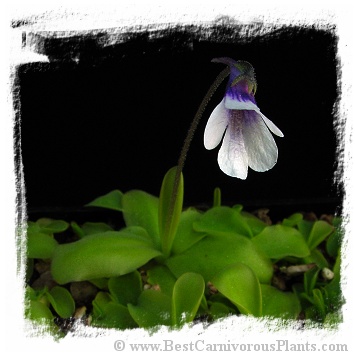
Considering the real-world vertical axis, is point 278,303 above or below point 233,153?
below

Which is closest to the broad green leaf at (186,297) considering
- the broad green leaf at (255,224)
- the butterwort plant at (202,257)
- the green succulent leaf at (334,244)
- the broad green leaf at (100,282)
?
the butterwort plant at (202,257)

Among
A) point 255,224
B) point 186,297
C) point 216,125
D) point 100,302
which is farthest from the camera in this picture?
point 255,224

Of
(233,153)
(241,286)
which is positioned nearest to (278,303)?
(241,286)

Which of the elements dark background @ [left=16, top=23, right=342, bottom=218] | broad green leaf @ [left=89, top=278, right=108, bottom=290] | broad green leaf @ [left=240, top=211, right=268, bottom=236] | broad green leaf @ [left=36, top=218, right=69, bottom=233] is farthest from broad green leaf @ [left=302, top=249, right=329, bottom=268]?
broad green leaf @ [left=36, top=218, right=69, bottom=233]

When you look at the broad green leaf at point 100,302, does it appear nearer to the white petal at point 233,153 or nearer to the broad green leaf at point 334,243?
the white petal at point 233,153

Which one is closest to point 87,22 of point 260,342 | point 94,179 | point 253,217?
point 94,179

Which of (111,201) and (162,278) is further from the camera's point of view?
(111,201)

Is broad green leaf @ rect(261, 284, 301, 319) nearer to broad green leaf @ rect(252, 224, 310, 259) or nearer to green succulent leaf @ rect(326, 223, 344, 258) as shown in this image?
broad green leaf @ rect(252, 224, 310, 259)

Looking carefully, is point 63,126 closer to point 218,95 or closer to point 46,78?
point 46,78

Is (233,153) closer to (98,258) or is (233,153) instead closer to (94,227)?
(98,258)
